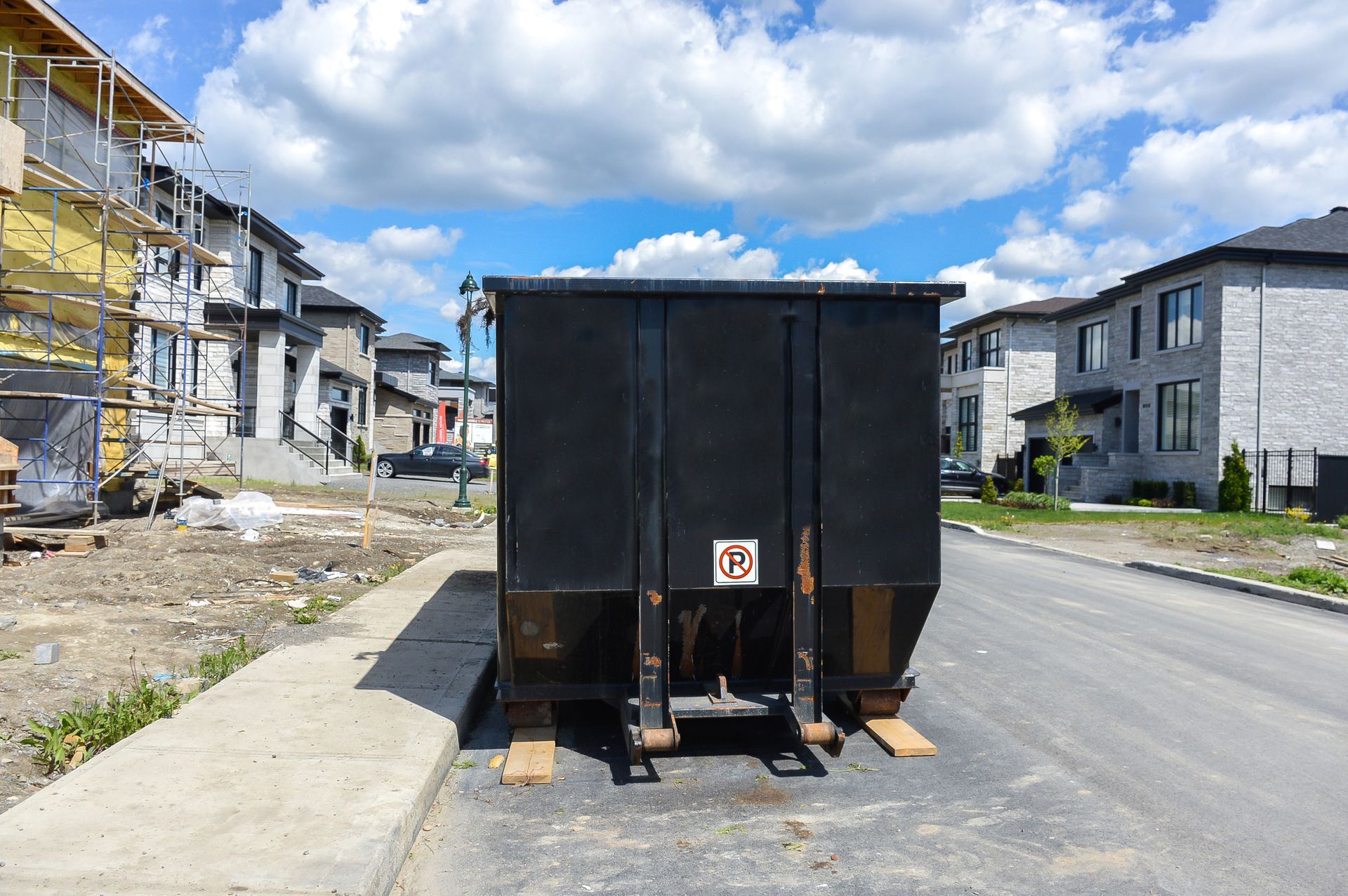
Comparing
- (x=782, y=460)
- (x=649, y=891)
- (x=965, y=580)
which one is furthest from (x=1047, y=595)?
(x=649, y=891)

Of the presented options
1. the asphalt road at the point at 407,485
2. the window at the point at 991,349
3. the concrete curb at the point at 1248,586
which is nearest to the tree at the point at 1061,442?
the concrete curb at the point at 1248,586

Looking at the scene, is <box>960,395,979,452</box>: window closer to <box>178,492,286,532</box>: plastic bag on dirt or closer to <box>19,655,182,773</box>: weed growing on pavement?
<box>178,492,286,532</box>: plastic bag on dirt

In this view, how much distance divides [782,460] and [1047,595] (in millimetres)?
8041

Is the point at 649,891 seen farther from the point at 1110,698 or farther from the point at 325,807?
the point at 1110,698

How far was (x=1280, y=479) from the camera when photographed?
28.2 meters

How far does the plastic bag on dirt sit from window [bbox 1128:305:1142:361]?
29.5m

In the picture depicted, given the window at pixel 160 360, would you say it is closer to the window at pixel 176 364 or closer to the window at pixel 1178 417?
the window at pixel 176 364

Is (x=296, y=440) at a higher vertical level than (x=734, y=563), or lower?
higher

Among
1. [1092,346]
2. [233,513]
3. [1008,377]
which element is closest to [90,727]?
[233,513]

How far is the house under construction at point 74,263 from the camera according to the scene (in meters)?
15.9

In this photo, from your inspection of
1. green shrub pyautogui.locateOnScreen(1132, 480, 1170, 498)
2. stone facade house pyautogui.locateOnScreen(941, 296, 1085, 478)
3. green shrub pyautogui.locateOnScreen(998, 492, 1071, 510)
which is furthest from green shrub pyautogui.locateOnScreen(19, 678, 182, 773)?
stone facade house pyautogui.locateOnScreen(941, 296, 1085, 478)

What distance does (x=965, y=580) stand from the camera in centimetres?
1305

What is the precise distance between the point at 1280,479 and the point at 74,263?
31.3 meters

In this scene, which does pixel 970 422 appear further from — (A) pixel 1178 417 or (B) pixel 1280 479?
(B) pixel 1280 479
